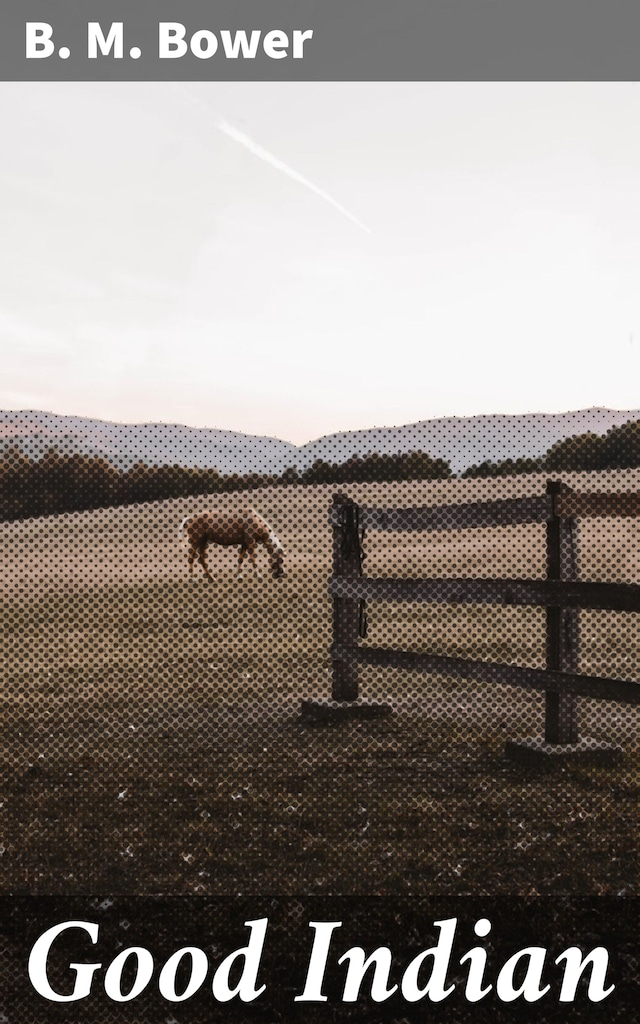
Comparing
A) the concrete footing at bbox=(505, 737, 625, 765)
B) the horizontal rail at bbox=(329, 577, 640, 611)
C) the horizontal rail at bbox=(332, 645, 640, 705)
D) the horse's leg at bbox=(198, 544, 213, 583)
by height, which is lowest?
the concrete footing at bbox=(505, 737, 625, 765)

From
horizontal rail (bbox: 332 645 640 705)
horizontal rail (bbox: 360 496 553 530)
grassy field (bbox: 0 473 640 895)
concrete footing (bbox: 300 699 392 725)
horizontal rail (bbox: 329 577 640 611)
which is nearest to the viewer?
grassy field (bbox: 0 473 640 895)

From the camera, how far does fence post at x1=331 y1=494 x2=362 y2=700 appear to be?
30.2ft

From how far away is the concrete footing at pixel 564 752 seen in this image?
734 centimetres

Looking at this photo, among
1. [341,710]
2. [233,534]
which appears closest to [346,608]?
[341,710]

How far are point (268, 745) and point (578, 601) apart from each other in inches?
117

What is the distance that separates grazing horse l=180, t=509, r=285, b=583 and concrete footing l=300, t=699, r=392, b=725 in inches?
475

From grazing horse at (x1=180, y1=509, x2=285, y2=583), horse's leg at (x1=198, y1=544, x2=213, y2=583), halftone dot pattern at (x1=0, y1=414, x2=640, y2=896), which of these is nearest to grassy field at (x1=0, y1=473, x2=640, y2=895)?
halftone dot pattern at (x1=0, y1=414, x2=640, y2=896)

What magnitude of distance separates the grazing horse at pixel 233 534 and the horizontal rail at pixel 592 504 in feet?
45.7

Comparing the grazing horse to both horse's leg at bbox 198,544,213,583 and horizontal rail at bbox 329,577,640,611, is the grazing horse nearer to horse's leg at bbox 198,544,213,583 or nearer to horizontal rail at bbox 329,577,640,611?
horse's leg at bbox 198,544,213,583

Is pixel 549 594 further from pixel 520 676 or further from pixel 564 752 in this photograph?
pixel 564 752

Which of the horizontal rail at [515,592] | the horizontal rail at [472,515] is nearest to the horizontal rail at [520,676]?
the horizontal rail at [515,592]

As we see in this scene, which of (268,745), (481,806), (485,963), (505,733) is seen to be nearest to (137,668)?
(268,745)

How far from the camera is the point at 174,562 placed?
2098 cm

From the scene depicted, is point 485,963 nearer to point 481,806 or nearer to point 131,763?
point 481,806
